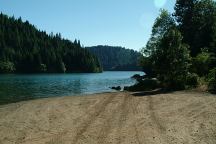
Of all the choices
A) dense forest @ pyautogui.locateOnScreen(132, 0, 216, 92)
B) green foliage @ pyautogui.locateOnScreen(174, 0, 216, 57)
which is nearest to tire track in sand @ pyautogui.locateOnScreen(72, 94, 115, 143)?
dense forest @ pyautogui.locateOnScreen(132, 0, 216, 92)

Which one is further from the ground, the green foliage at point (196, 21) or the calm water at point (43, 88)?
the green foliage at point (196, 21)

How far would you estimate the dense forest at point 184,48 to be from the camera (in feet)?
147

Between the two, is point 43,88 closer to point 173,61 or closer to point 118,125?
point 173,61

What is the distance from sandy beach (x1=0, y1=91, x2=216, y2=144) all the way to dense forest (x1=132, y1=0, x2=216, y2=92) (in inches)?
582

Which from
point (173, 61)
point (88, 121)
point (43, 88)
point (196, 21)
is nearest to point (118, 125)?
point (88, 121)

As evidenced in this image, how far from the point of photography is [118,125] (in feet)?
67.4

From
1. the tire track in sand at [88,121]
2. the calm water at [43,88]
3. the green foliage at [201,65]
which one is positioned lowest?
the calm water at [43,88]

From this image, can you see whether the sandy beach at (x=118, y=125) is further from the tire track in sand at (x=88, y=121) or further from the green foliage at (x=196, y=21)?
the green foliage at (x=196, y=21)

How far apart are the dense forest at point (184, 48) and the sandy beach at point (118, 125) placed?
582 inches

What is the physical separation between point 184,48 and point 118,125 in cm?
2750

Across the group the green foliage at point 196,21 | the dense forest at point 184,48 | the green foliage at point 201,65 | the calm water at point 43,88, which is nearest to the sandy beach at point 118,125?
the dense forest at point 184,48

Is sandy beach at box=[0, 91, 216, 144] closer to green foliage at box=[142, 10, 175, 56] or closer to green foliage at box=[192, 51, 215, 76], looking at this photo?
green foliage at box=[192, 51, 215, 76]

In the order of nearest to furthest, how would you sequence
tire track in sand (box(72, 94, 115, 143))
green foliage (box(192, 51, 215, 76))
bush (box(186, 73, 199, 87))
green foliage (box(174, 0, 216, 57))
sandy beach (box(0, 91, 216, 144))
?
sandy beach (box(0, 91, 216, 144)) < tire track in sand (box(72, 94, 115, 143)) < bush (box(186, 73, 199, 87)) < green foliage (box(192, 51, 215, 76)) < green foliage (box(174, 0, 216, 57))

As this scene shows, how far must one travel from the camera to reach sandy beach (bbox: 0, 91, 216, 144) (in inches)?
682
